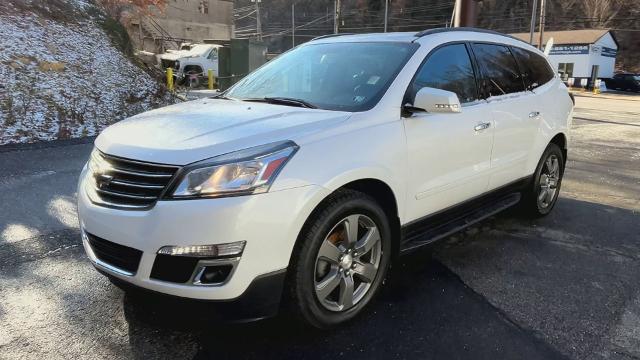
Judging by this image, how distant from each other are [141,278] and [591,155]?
8.90m

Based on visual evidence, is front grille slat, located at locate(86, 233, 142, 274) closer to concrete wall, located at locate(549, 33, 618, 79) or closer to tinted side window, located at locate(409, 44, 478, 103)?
tinted side window, located at locate(409, 44, 478, 103)

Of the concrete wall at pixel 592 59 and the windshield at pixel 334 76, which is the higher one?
the concrete wall at pixel 592 59

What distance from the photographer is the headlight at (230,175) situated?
2596mm

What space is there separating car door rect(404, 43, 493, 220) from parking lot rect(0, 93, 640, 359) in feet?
2.05

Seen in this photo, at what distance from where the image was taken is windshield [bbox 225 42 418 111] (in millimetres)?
3551

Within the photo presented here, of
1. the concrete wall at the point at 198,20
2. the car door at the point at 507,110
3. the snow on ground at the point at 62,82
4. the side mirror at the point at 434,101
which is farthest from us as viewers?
the concrete wall at the point at 198,20

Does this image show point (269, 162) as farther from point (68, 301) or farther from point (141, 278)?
point (68, 301)

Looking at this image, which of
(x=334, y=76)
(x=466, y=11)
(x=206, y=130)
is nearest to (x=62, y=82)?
(x=466, y=11)

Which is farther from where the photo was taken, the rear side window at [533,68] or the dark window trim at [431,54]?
the rear side window at [533,68]

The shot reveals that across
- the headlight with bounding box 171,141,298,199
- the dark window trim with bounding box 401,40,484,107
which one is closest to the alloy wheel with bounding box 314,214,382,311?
the headlight with bounding box 171,141,298,199

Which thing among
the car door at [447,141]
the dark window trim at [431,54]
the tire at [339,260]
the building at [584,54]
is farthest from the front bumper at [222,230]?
the building at [584,54]

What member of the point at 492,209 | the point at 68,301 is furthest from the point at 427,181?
the point at 68,301

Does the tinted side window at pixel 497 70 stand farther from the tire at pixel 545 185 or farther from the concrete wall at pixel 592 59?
the concrete wall at pixel 592 59

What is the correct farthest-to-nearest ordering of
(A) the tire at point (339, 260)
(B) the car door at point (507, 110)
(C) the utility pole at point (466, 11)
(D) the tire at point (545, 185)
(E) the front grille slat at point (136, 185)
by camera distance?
(C) the utility pole at point (466, 11), (D) the tire at point (545, 185), (B) the car door at point (507, 110), (A) the tire at point (339, 260), (E) the front grille slat at point (136, 185)
